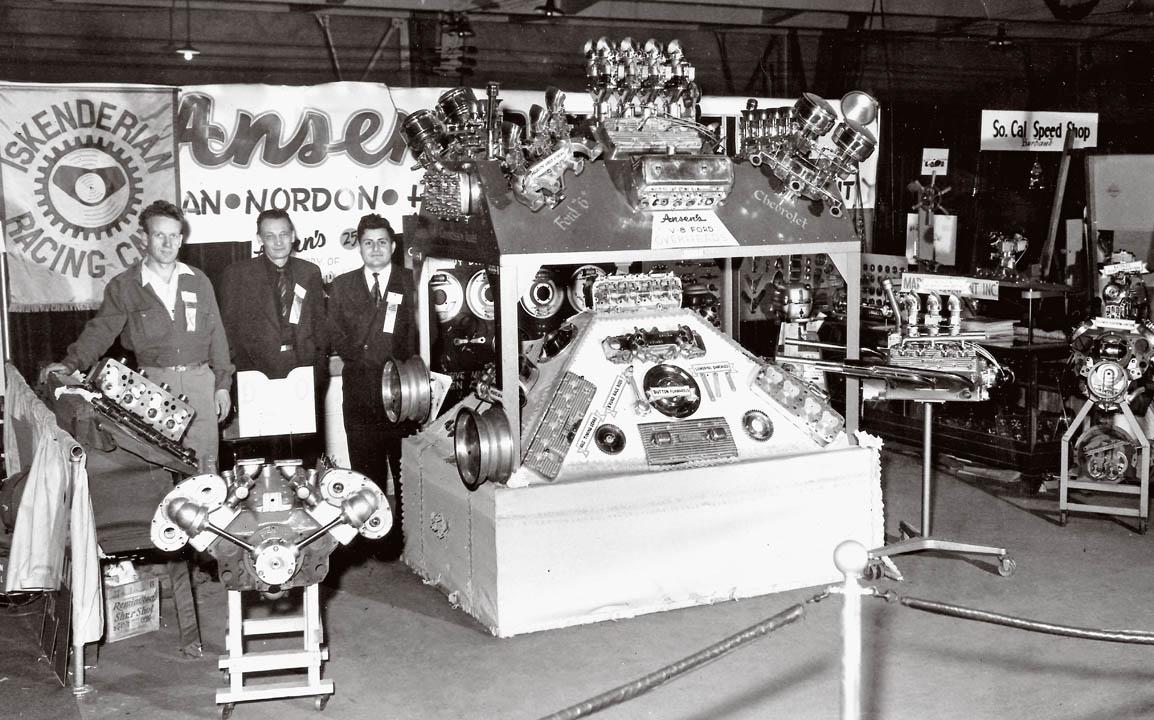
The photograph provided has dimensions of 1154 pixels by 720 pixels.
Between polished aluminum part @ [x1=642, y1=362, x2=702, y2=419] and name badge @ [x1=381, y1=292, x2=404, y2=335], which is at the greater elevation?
name badge @ [x1=381, y1=292, x2=404, y2=335]

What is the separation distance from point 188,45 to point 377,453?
10.7 feet

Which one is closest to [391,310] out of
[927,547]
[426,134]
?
[426,134]

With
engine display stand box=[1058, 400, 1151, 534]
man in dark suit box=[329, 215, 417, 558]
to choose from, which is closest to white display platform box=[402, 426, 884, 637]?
man in dark suit box=[329, 215, 417, 558]

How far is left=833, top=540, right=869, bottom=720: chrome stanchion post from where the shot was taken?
9.82 feet

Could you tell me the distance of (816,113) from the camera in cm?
561

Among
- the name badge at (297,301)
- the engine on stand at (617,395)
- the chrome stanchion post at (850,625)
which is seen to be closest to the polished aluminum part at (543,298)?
the engine on stand at (617,395)

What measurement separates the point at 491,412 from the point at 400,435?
1.73 meters

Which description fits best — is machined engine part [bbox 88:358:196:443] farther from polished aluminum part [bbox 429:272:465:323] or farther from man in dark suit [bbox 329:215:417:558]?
polished aluminum part [bbox 429:272:465:323]

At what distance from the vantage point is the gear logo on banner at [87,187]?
670 centimetres

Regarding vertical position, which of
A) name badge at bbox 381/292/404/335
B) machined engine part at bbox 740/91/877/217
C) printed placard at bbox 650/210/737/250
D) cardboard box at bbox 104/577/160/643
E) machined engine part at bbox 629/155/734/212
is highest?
machined engine part at bbox 740/91/877/217

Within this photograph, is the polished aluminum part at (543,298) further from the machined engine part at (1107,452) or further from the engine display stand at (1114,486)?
the machined engine part at (1107,452)

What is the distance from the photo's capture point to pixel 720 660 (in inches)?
194

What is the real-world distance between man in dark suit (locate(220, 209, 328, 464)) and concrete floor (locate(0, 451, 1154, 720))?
1.51 metres

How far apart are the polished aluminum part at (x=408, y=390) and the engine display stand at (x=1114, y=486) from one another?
3734 mm
